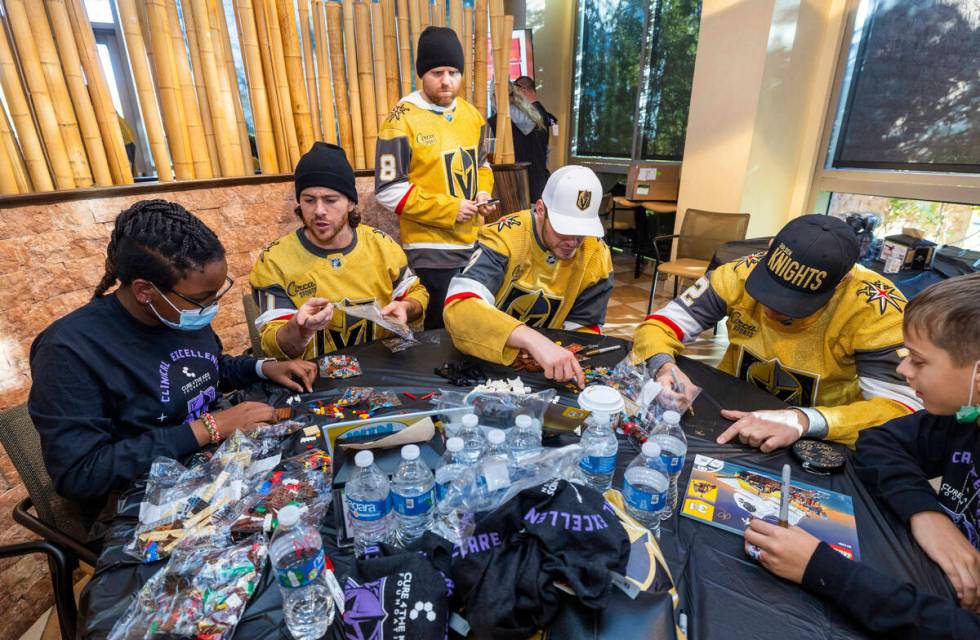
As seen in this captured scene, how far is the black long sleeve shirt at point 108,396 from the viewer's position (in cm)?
121

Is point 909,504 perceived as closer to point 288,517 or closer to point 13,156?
point 288,517

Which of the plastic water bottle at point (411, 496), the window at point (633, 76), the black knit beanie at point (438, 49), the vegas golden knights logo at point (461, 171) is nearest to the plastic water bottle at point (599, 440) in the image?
the plastic water bottle at point (411, 496)

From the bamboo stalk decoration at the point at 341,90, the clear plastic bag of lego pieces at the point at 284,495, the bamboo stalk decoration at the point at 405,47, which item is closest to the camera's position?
the clear plastic bag of lego pieces at the point at 284,495

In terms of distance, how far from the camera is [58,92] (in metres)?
2.12

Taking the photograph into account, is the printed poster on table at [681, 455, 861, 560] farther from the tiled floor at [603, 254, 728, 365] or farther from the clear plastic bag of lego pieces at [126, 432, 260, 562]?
the tiled floor at [603, 254, 728, 365]

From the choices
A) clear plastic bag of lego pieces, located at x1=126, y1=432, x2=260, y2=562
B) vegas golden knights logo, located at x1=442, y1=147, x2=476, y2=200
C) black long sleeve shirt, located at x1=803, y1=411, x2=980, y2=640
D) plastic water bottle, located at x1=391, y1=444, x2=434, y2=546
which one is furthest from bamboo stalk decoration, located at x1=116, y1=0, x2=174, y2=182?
black long sleeve shirt, located at x1=803, y1=411, x2=980, y2=640

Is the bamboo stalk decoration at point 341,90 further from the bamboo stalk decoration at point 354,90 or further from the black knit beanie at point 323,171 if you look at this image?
the black knit beanie at point 323,171

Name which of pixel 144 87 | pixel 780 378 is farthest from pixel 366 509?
pixel 144 87

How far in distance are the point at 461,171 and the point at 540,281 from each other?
1081mm

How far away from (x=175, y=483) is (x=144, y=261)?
628 millimetres

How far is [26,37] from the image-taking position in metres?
1.99

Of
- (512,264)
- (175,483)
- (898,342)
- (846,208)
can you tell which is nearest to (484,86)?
(512,264)

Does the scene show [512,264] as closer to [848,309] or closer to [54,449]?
[848,309]

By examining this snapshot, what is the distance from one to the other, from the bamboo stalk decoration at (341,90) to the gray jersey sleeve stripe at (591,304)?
192 centimetres
